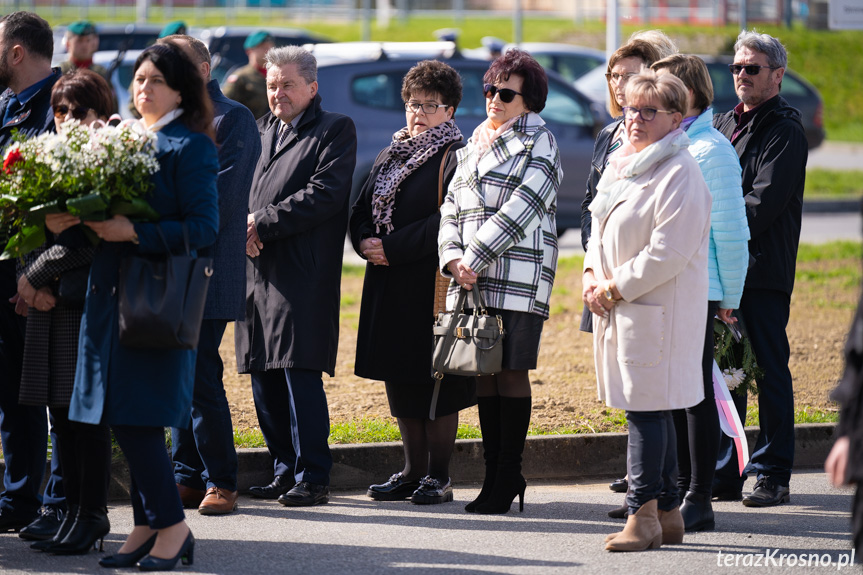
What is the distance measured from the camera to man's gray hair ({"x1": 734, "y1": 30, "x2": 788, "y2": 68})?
5.83 metres

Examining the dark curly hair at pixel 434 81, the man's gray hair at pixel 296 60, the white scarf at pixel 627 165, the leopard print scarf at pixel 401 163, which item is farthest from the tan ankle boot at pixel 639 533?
the man's gray hair at pixel 296 60

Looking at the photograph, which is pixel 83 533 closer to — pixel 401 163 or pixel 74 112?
pixel 74 112

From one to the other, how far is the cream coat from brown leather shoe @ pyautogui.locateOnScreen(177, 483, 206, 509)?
2.08 meters

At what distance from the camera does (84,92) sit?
4.92 meters

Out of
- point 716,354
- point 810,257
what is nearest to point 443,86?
point 716,354

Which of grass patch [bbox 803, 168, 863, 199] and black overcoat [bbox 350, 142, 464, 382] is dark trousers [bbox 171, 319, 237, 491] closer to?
black overcoat [bbox 350, 142, 464, 382]

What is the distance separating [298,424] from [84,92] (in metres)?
1.85

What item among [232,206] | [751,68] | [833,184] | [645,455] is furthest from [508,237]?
[833,184]

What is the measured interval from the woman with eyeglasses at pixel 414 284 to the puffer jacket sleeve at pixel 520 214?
45 cm

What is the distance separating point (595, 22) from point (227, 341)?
108 feet

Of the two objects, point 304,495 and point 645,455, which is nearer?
point 645,455

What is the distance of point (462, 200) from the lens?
564 centimetres

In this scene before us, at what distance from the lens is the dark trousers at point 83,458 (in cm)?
486

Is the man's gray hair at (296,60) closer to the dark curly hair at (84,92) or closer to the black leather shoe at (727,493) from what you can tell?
the dark curly hair at (84,92)
